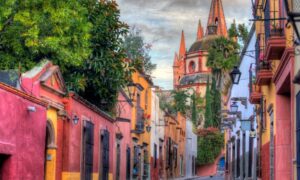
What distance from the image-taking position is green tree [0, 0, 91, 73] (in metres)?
19.5

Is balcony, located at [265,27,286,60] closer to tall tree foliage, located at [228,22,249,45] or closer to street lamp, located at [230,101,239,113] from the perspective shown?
street lamp, located at [230,101,239,113]

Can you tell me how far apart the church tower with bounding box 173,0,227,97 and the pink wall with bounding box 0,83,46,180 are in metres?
78.5

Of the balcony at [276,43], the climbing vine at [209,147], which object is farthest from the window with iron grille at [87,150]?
the climbing vine at [209,147]

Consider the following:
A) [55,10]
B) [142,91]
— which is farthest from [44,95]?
[142,91]

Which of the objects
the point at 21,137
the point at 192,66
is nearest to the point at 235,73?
the point at 21,137

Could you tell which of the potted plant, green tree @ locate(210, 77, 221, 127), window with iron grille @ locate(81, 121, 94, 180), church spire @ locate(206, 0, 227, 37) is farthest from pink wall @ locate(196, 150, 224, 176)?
the potted plant

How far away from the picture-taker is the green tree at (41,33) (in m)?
19.5

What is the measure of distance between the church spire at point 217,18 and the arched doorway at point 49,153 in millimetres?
97311

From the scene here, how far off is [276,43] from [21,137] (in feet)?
20.6

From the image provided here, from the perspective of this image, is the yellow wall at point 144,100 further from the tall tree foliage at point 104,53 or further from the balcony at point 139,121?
the tall tree foliage at point 104,53

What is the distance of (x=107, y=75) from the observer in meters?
24.9

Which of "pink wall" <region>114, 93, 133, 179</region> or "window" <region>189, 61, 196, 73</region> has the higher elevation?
"window" <region>189, 61, 196, 73</region>

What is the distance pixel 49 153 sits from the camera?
18.5 metres

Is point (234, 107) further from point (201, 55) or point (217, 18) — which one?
point (217, 18)
